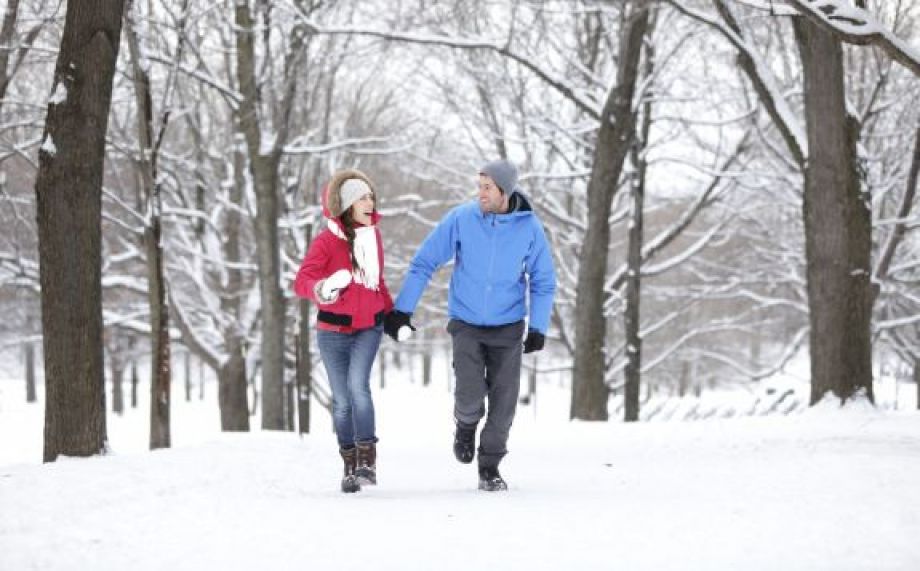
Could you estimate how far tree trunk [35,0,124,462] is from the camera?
19.4 ft

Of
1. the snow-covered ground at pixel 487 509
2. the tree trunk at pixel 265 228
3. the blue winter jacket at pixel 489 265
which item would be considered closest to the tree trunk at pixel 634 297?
the tree trunk at pixel 265 228

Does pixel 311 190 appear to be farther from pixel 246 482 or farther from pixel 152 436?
pixel 246 482

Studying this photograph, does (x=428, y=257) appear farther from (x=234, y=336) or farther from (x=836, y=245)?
(x=234, y=336)

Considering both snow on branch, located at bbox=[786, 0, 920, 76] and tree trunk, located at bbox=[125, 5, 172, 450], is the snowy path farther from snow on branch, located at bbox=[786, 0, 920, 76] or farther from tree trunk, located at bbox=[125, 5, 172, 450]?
snow on branch, located at bbox=[786, 0, 920, 76]

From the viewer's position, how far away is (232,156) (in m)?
17.2

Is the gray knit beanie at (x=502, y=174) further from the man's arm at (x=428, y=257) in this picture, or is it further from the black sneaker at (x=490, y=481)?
the black sneaker at (x=490, y=481)

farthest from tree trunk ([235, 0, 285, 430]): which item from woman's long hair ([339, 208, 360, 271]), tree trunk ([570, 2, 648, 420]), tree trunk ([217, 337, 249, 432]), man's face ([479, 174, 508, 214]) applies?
man's face ([479, 174, 508, 214])

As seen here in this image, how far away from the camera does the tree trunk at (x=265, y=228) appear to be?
484 inches

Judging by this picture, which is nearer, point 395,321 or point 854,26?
point 395,321

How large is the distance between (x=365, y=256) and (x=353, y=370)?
2.07ft

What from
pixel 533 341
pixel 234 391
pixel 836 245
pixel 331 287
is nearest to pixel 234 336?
pixel 234 391

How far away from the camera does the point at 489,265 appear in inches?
206

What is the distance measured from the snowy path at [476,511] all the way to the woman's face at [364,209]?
1489 millimetres

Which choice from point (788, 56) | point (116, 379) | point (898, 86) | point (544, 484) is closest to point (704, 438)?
point (544, 484)
